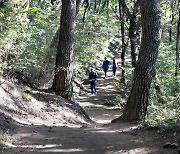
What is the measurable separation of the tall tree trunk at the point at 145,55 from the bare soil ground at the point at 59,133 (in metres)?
0.71

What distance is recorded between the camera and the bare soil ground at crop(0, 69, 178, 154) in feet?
21.0

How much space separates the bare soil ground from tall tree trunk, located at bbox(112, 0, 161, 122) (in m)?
0.71

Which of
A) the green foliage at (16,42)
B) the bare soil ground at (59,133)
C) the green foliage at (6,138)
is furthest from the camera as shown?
the green foliage at (16,42)

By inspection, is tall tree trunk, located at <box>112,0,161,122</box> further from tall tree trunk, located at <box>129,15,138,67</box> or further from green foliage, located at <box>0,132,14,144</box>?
tall tree trunk, located at <box>129,15,138,67</box>

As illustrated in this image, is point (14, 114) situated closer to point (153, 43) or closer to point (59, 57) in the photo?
point (59, 57)

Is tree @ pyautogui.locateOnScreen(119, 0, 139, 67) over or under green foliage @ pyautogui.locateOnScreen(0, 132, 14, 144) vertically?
over

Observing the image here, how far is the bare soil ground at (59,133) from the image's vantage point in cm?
639

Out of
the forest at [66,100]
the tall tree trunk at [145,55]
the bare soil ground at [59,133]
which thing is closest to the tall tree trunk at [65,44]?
the forest at [66,100]

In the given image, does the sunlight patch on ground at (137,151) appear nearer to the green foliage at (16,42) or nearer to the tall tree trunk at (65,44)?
the green foliage at (16,42)

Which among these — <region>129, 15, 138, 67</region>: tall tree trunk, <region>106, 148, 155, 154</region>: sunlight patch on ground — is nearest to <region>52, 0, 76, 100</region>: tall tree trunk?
<region>129, 15, 138, 67</region>: tall tree trunk

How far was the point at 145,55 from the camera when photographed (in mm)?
10094

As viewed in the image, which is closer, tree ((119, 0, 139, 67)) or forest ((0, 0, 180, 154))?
forest ((0, 0, 180, 154))

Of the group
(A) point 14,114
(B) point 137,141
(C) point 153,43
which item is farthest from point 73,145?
(C) point 153,43

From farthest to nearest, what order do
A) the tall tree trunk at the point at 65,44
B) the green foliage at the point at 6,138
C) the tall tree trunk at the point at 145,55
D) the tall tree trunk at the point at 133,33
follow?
the tall tree trunk at the point at 133,33
the tall tree trunk at the point at 65,44
the tall tree trunk at the point at 145,55
the green foliage at the point at 6,138
